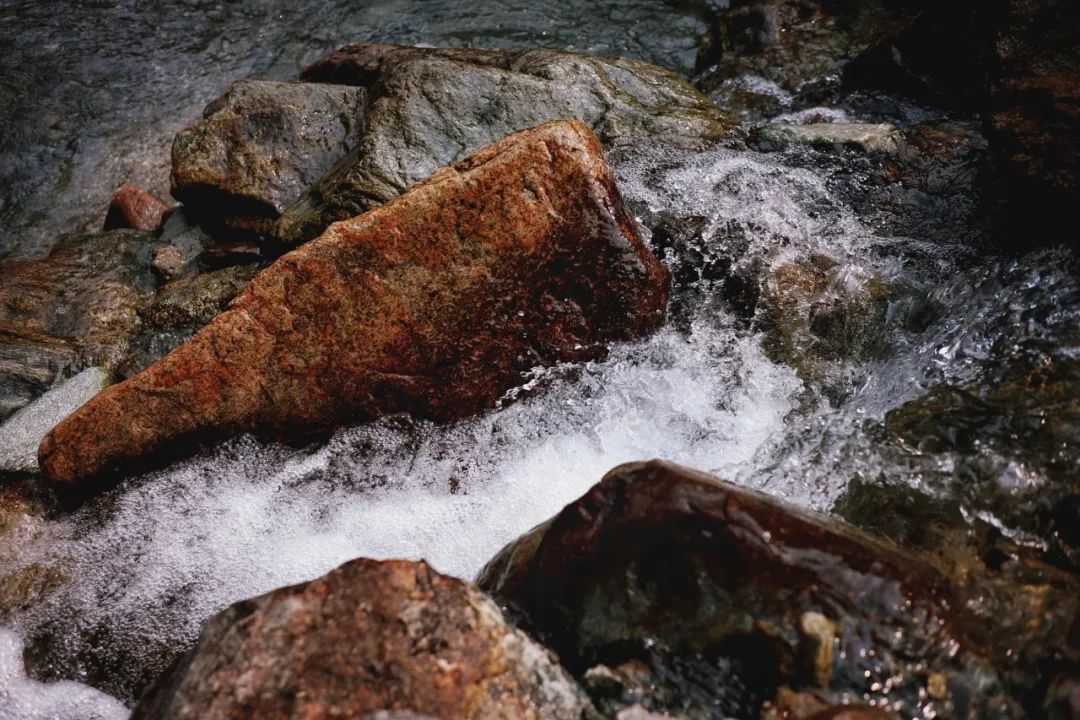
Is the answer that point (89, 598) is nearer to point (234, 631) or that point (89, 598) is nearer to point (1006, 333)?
point (234, 631)

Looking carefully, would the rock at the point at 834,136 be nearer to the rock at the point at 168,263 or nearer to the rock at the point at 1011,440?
the rock at the point at 1011,440

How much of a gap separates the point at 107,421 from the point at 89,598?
0.80 metres

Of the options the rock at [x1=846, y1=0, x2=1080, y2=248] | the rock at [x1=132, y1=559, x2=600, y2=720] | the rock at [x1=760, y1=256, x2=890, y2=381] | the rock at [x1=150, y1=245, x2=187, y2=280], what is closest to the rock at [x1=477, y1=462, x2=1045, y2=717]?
the rock at [x1=132, y1=559, x2=600, y2=720]

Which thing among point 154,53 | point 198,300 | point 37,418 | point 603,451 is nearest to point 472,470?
point 603,451

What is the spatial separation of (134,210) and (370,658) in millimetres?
5274

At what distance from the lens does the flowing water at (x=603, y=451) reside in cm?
287

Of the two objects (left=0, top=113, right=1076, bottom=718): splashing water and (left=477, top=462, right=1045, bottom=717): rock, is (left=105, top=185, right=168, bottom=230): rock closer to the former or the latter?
(left=0, top=113, right=1076, bottom=718): splashing water

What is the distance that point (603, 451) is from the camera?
334 cm

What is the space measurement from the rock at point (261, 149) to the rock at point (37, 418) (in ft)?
4.70

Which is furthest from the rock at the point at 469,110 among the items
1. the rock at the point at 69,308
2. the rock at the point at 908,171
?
the rock at the point at 69,308

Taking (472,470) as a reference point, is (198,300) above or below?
above

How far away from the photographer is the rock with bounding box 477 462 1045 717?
1880 millimetres

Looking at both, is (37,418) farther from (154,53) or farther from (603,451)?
(154,53)

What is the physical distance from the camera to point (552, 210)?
327 centimetres
